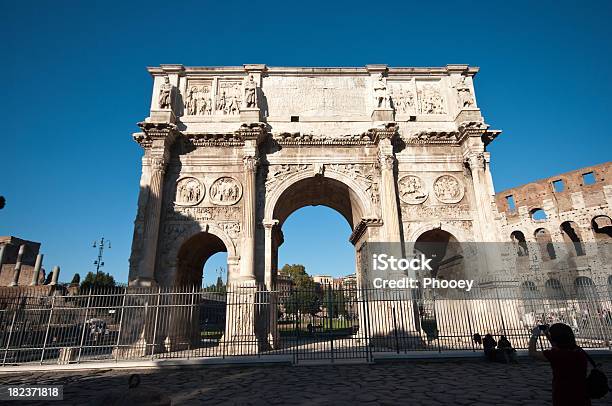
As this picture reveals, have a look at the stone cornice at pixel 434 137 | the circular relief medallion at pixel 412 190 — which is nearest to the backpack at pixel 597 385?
the circular relief medallion at pixel 412 190

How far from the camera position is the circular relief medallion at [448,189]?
15.2 meters

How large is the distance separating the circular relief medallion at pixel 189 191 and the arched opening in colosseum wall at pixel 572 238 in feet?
85.7

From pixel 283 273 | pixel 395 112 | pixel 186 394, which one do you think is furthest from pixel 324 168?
pixel 283 273

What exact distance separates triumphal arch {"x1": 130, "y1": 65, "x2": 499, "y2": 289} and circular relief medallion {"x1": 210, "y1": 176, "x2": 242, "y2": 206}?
4 cm

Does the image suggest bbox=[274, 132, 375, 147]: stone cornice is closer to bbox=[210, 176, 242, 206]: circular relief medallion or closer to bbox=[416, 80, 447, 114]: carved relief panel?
bbox=[210, 176, 242, 206]: circular relief medallion

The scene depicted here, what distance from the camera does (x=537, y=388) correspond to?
6.14m

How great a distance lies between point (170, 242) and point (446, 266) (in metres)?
12.1

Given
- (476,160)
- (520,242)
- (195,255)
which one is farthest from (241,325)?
(520,242)

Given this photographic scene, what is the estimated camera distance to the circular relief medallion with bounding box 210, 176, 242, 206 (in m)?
14.9

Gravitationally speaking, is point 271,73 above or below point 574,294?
above

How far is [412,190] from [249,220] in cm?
703

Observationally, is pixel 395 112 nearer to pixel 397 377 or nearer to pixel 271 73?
pixel 271 73

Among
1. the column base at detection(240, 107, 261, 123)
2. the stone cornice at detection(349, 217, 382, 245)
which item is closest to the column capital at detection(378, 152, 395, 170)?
the stone cornice at detection(349, 217, 382, 245)

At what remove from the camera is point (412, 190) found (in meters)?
15.3
